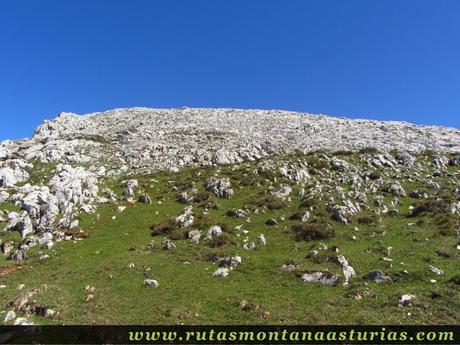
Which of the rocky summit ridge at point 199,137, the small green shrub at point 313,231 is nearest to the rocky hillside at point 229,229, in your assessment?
the small green shrub at point 313,231

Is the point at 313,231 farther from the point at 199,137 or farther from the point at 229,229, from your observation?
the point at 199,137

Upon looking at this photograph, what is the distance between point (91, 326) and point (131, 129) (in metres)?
62.0

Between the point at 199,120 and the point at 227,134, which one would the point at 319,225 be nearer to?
the point at 227,134

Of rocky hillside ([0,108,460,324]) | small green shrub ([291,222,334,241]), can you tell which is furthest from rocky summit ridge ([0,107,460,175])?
small green shrub ([291,222,334,241])

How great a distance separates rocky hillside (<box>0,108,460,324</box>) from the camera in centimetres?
2486

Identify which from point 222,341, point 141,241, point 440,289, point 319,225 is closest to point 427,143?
point 319,225

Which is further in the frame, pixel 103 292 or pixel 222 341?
pixel 103 292

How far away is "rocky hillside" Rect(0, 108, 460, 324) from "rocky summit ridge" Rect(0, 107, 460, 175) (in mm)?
529

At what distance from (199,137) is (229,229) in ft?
129

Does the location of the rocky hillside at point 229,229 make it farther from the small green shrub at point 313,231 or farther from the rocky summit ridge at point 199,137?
the rocky summit ridge at point 199,137

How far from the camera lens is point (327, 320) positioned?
893 inches

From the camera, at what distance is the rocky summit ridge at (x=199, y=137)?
63.1 meters

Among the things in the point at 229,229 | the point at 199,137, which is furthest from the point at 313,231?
the point at 199,137

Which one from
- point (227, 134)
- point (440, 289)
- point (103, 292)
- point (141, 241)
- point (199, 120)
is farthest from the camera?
point (199, 120)
